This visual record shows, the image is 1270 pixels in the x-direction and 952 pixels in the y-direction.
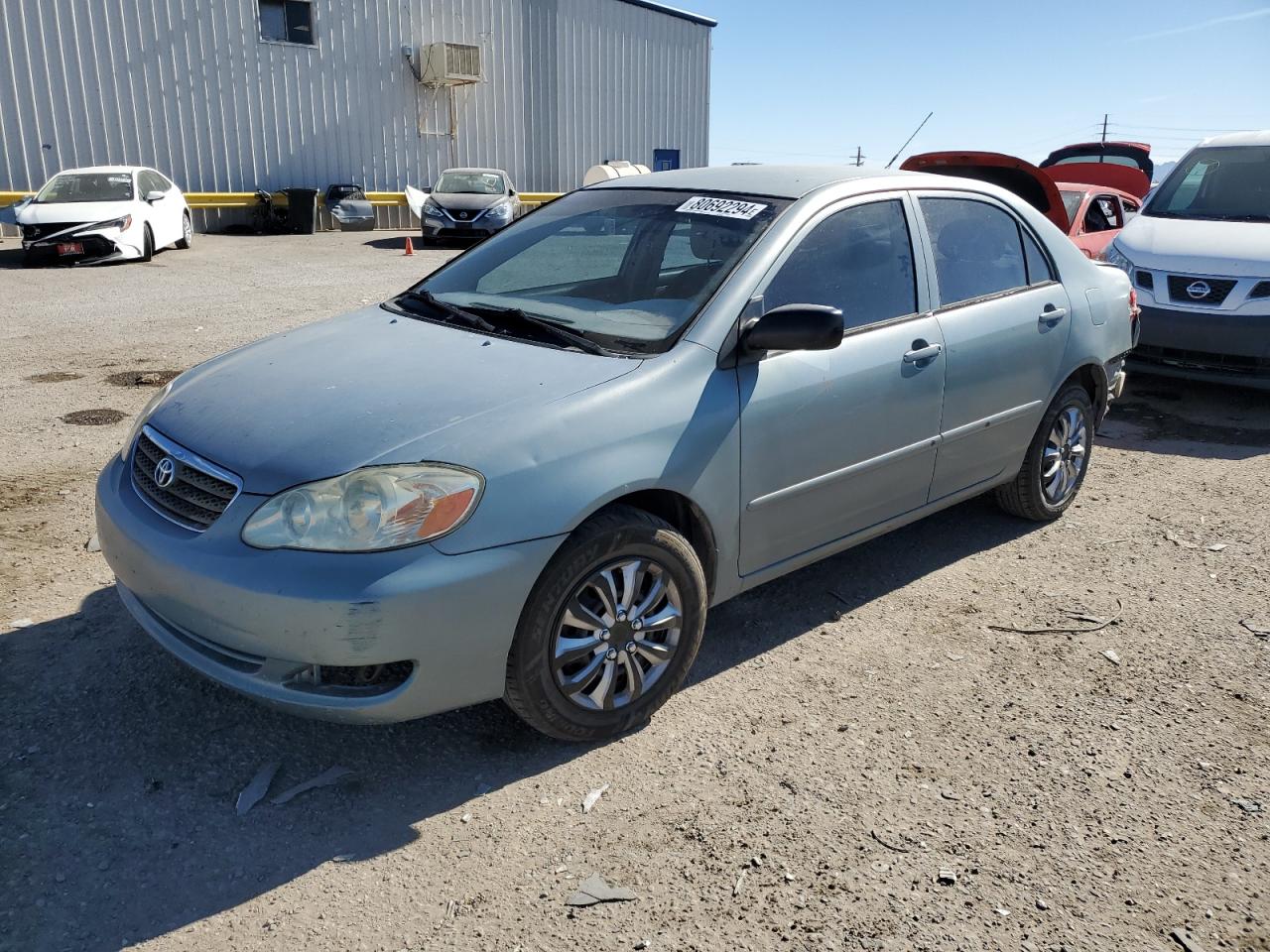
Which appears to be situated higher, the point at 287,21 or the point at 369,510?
the point at 287,21

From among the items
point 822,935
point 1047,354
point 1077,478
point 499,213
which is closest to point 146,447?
point 822,935

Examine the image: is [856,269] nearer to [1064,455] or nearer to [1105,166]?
[1064,455]

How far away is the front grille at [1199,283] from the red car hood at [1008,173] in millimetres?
1325

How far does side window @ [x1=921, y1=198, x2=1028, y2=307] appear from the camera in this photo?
4250 mm

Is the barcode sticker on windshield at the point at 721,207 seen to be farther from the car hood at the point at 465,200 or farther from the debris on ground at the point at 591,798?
the car hood at the point at 465,200

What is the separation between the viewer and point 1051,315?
4.68 metres

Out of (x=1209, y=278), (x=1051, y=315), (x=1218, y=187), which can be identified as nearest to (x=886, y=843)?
(x=1051, y=315)

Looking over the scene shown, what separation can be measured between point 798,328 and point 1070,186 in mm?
8111

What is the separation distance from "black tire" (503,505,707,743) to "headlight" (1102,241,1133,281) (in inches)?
232

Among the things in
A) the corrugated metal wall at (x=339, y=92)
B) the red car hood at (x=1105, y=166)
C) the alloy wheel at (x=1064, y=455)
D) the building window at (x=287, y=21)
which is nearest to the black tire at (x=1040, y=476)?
the alloy wheel at (x=1064, y=455)

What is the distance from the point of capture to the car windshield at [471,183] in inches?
818

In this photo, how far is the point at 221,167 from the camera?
76.1 feet

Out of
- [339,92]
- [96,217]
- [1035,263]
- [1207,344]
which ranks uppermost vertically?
[339,92]

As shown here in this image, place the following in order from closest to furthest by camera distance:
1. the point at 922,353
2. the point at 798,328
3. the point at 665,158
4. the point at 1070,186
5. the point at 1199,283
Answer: the point at 798,328
the point at 922,353
the point at 1199,283
the point at 1070,186
the point at 665,158
